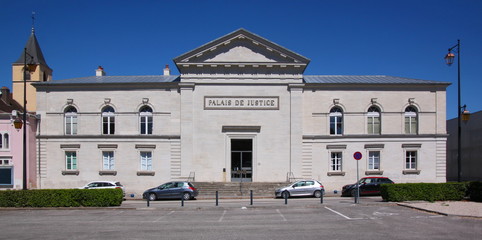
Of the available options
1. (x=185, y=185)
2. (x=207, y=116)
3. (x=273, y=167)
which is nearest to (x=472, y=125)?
(x=273, y=167)

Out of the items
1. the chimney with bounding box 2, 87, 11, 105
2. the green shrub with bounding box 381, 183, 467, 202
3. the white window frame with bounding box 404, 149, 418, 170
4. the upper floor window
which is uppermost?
the chimney with bounding box 2, 87, 11, 105

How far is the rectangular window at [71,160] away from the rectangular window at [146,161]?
5543mm

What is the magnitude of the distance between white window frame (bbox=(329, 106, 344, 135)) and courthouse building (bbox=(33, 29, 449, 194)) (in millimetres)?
82

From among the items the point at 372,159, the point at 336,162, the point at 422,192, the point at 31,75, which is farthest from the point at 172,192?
the point at 31,75

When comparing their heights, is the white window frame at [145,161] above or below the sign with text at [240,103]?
below

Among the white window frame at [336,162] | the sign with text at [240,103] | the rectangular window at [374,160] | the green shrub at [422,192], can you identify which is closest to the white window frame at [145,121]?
the sign with text at [240,103]

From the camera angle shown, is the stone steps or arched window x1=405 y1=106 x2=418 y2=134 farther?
arched window x1=405 y1=106 x2=418 y2=134

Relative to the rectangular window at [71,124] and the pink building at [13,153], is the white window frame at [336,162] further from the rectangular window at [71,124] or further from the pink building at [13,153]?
the pink building at [13,153]

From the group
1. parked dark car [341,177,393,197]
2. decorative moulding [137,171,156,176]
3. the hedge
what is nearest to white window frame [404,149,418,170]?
parked dark car [341,177,393,197]

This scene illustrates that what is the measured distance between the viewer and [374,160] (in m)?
35.0

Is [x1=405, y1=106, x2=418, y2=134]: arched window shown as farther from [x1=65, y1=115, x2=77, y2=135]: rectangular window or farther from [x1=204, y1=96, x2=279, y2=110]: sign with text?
[x1=65, y1=115, x2=77, y2=135]: rectangular window

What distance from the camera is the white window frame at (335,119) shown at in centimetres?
3528

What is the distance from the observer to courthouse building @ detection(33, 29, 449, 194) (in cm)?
3462

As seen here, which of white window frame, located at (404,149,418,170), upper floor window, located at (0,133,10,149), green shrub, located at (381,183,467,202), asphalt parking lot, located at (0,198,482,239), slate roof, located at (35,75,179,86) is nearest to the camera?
asphalt parking lot, located at (0,198,482,239)
